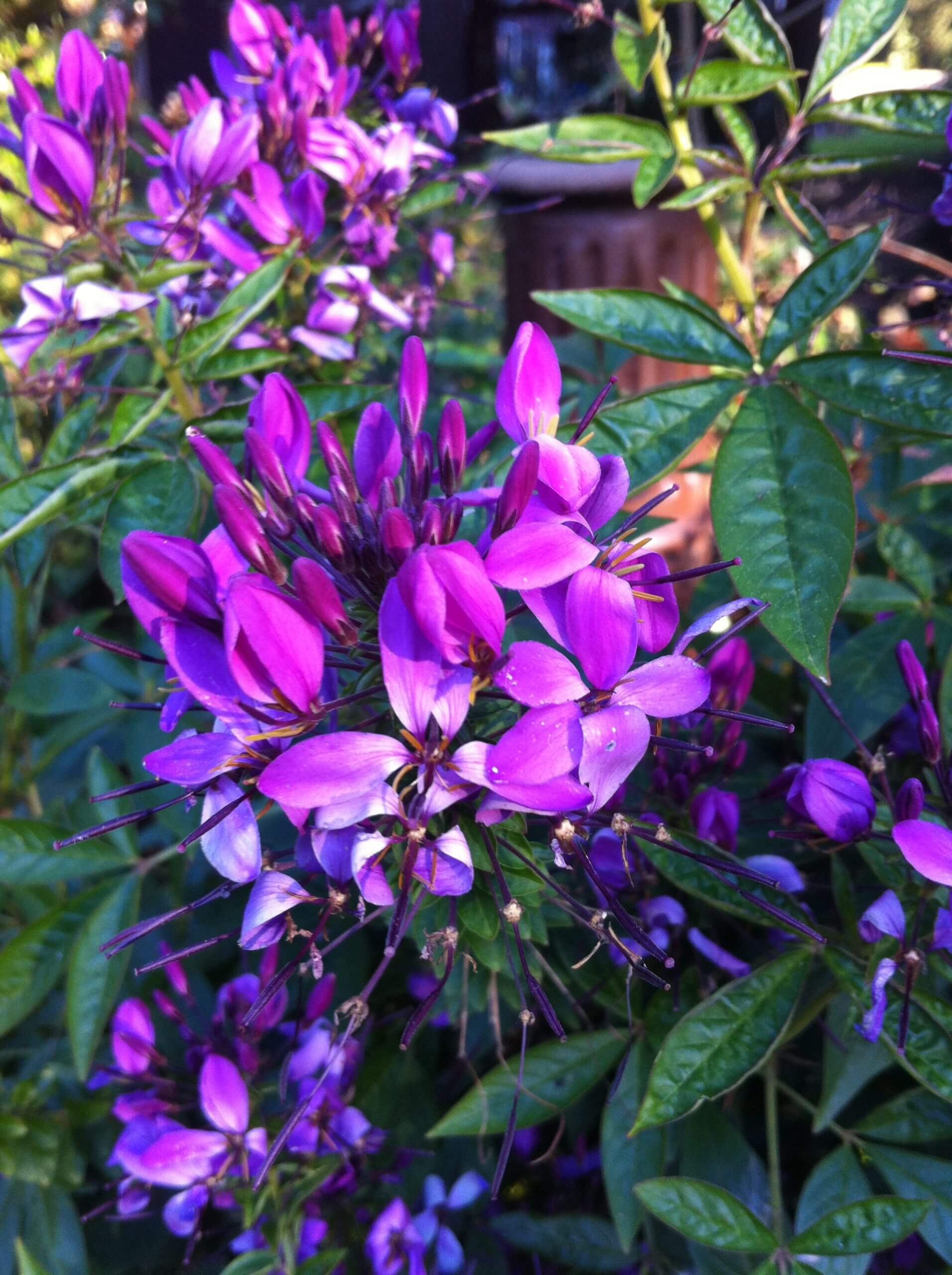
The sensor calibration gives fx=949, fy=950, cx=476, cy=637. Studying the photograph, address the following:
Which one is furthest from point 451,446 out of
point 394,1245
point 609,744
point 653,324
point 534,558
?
point 394,1245

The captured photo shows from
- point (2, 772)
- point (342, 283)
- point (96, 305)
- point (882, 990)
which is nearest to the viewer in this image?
point (882, 990)

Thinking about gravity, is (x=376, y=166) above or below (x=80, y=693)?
above

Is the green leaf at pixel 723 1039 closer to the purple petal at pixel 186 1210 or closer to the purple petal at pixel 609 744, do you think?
the purple petal at pixel 609 744

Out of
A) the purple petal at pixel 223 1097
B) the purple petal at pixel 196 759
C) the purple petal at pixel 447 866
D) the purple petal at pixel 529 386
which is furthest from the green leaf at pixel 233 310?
the purple petal at pixel 223 1097

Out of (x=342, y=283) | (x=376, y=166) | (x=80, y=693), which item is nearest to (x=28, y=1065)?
(x=80, y=693)

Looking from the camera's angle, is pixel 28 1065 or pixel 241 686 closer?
pixel 241 686

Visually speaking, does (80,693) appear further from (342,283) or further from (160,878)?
(342,283)
